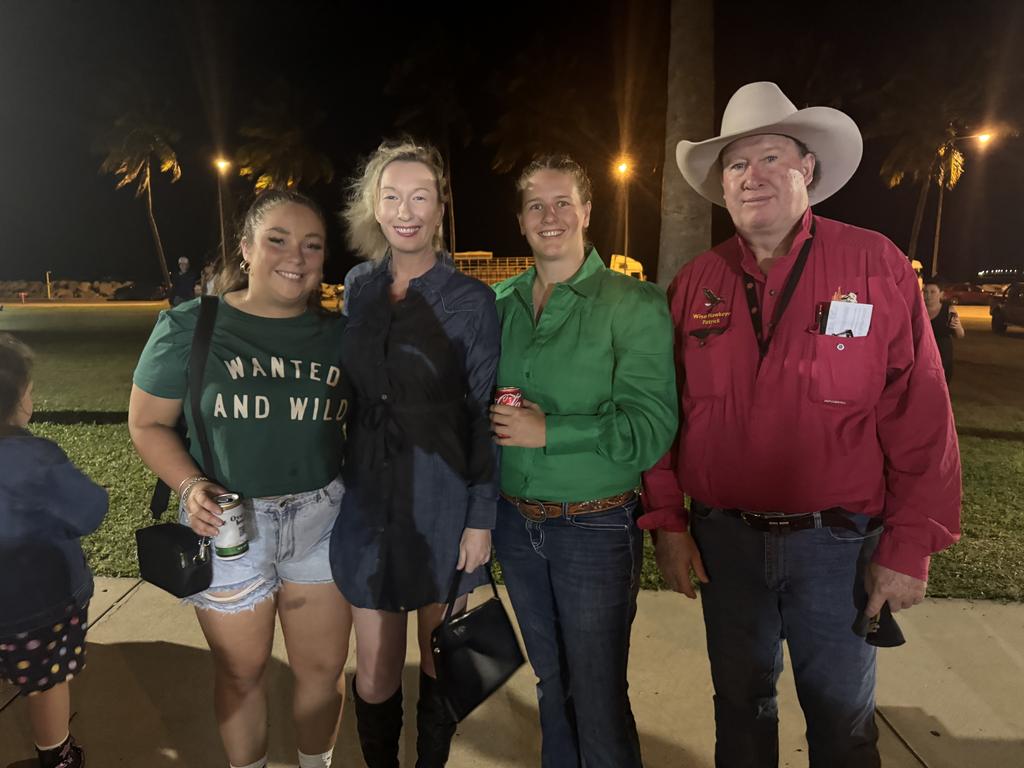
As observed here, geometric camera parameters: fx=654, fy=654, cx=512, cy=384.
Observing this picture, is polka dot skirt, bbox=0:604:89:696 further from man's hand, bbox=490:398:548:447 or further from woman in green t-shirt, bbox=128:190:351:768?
man's hand, bbox=490:398:548:447

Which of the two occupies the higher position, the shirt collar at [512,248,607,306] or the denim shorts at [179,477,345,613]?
the shirt collar at [512,248,607,306]

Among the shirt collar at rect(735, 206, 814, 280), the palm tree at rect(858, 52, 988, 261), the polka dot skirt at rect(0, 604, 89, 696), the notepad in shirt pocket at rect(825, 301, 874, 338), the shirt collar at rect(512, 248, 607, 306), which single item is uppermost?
the palm tree at rect(858, 52, 988, 261)

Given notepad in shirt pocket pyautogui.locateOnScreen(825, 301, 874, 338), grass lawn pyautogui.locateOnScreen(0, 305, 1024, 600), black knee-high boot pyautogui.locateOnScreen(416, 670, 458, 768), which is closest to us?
notepad in shirt pocket pyautogui.locateOnScreen(825, 301, 874, 338)

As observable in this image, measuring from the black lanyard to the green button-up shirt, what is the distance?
0.28m

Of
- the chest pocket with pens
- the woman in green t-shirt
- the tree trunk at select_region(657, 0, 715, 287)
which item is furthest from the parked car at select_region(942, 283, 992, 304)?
the woman in green t-shirt

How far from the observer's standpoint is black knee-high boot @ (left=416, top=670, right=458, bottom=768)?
2.43 metres

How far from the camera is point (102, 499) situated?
103 inches

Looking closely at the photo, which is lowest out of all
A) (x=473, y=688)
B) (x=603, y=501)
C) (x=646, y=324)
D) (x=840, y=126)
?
(x=473, y=688)

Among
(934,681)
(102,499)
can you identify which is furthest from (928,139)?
(102,499)

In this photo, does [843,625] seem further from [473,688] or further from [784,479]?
[473,688]

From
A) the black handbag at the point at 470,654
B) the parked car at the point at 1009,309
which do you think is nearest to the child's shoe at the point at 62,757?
the black handbag at the point at 470,654

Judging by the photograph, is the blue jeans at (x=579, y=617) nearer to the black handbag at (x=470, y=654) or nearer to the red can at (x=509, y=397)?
the black handbag at (x=470, y=654)

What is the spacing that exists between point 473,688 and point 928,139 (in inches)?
1528

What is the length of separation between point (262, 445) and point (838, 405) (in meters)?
1.88
